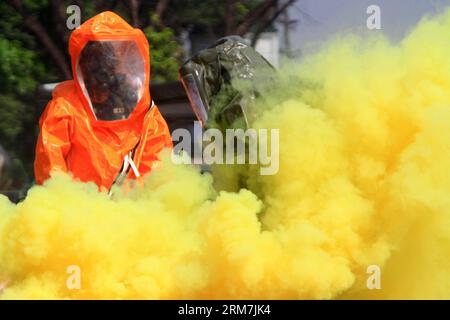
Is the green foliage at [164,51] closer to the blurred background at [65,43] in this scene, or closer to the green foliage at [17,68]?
the blurred background at [65,43]

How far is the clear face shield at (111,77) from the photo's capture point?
3273 mm

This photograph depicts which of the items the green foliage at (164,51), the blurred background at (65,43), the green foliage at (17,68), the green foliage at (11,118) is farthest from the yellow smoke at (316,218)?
the green foliage at (11,118)

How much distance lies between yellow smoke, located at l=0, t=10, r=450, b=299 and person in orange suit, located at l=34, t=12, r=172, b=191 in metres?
0.70

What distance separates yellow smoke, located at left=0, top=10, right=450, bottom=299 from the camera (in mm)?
2215

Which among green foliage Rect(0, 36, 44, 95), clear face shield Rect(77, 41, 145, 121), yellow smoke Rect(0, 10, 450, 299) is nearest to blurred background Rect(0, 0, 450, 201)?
green foliage Rect(0, 36, 44, 95)

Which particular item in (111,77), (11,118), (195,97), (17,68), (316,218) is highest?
(17,68)

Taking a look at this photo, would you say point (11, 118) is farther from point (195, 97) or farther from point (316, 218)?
point (316, 218)

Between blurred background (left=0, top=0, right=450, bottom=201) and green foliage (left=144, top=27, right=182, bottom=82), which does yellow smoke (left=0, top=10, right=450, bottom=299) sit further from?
green foliage (left=144, top=27, right=182, bottom=82)

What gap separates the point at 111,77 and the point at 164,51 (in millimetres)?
1616

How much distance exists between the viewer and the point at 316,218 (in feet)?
7.53

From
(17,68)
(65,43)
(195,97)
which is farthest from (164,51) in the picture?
(195,97)

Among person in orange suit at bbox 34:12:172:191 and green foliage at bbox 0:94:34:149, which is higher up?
green foliage at bbox 0:94:34:149

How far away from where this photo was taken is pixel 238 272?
2229mm
